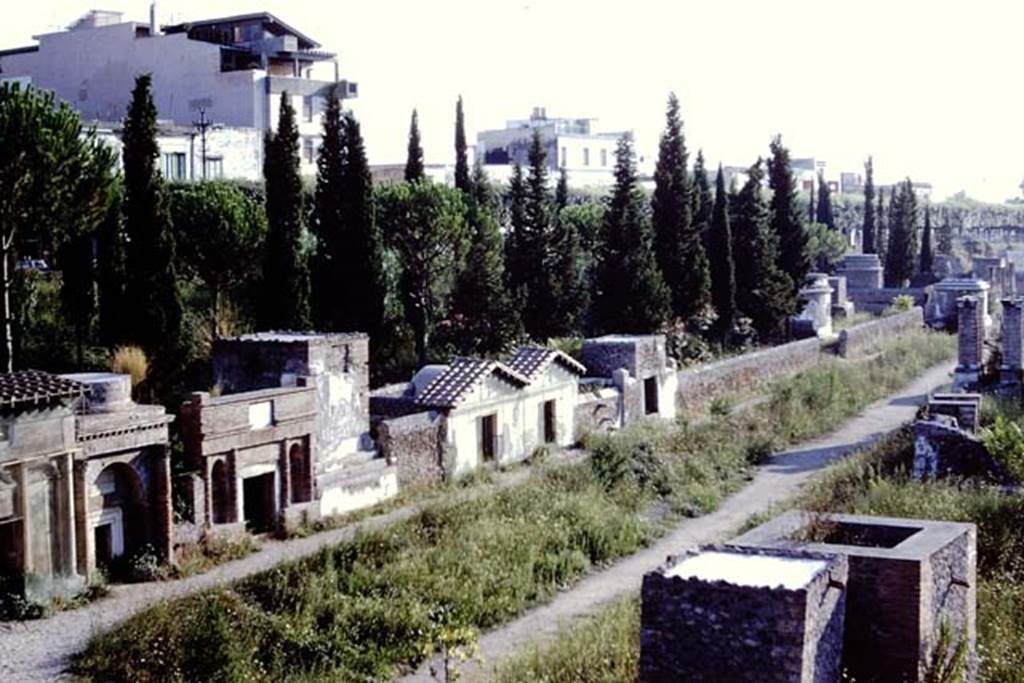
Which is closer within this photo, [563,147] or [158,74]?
[158,74]

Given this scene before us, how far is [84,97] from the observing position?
45719 mm

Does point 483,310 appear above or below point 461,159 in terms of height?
below

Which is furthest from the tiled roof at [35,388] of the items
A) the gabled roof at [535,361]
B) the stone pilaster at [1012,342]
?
the stone pilaster at [1012,342]

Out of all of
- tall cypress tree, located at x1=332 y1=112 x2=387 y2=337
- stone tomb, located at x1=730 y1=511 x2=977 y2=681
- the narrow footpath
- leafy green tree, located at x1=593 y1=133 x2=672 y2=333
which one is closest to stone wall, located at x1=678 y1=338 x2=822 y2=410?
leafy green tree, located at x1=593 y1=133 x2=672 y2=333

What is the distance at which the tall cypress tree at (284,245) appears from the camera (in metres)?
27.1

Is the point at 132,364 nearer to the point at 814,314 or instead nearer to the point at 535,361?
the point at 535,361

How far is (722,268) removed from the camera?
127 feet

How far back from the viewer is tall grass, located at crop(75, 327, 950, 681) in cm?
1432

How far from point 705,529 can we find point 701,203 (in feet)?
72.9

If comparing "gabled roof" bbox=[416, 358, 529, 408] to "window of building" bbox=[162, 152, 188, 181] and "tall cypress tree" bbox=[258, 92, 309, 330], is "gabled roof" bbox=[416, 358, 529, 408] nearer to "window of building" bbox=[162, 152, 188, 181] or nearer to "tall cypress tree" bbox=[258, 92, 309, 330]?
"tall cypress tree" bbox=[258, 92, 309, 330]

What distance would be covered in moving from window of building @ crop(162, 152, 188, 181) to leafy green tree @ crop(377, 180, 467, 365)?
921 centimetres

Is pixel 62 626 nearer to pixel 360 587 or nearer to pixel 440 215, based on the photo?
pixel 360 587

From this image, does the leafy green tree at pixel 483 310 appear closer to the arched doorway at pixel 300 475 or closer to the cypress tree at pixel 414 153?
the cypress tree at pixel 414 153

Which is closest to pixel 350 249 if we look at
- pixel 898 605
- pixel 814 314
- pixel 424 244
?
pixel 424 244
